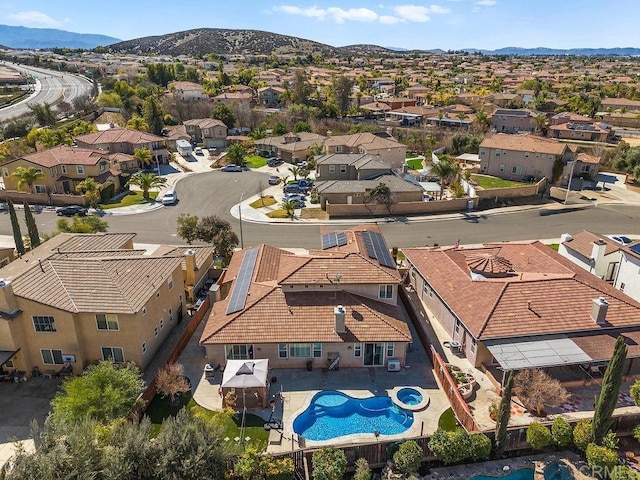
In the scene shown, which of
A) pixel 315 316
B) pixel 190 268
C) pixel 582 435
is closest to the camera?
pixel 582 435

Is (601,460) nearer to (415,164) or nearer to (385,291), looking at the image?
(385,291)

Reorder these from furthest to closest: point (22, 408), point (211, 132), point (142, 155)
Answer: point (211, 132) → point (142, 155) → point (22, 408)

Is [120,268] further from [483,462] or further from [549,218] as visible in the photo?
[549,218]

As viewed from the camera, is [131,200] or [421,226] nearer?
[421,226]

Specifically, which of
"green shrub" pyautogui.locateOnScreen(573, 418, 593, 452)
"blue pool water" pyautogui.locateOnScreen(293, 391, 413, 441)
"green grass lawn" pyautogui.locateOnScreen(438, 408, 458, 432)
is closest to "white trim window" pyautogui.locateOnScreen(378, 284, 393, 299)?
"blue pool water" pyautogui.locateOnScreen(293, 391, 413, 441)

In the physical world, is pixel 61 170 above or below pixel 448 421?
above

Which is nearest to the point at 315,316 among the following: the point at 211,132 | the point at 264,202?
the point at 264,202

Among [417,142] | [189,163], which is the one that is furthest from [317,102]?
[189,163]
